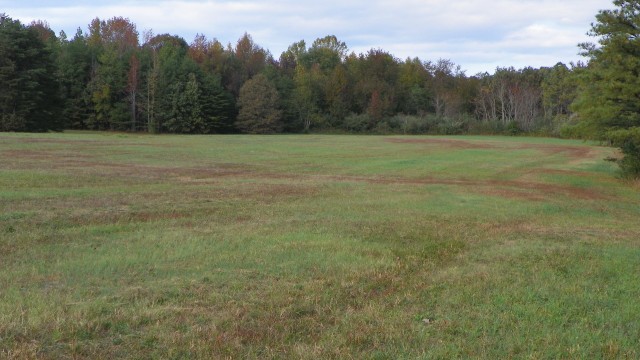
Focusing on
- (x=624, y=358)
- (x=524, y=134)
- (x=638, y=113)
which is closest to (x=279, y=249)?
(x=624, y=358)

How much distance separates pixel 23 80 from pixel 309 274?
71.3 metres

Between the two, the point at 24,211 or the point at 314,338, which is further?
the point at 24,211

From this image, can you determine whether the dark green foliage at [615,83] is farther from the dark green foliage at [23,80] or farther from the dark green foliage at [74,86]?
the dark green foliage at [74,86]

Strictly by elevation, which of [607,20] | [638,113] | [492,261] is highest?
[607,20]

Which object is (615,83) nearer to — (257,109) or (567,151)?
(567,151)

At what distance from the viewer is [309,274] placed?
892cm

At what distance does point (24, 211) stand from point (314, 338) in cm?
1080

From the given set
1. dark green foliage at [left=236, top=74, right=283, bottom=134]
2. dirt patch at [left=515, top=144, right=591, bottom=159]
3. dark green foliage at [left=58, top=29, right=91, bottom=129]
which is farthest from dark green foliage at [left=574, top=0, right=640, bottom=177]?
dark green foliage at [left=58, top=29, right=91, bottom=129]

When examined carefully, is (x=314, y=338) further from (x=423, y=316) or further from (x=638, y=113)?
(x=638, y=113)

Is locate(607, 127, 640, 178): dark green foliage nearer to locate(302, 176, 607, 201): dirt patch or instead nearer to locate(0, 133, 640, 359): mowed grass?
locate(302, 176, 607, 201): dirt patch

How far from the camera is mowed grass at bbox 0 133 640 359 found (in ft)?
20.0

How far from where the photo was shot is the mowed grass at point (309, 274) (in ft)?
20.0

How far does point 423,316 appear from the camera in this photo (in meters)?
7.03

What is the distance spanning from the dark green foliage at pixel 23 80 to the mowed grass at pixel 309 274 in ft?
179
